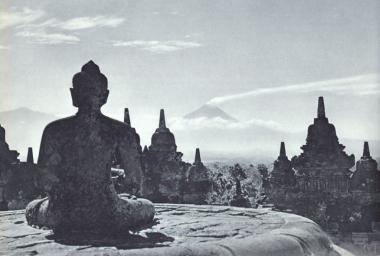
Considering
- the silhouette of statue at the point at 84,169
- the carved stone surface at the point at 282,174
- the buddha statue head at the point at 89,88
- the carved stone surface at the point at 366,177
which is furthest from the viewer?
the carved stone surface at the point at 282,174

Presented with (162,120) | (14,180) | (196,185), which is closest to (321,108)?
(196,185)

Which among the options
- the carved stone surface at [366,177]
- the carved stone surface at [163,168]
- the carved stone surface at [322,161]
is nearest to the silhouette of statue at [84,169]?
the carved stone surface at [163,168]

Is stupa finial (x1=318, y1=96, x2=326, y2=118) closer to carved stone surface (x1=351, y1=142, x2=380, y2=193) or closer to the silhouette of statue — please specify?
carved stone surface (x1=351, y1=142, x2=380, y2=193)

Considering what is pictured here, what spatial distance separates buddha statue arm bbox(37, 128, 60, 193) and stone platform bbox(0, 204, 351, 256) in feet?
1.95

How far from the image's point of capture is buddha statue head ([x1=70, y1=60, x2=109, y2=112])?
610 cm

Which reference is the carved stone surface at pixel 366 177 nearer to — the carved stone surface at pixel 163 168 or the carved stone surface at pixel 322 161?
the carved stone surface at pixel 322 161

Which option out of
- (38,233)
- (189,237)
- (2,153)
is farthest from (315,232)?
(2,153)

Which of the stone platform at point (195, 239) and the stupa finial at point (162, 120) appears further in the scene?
the stupa finial at point (162, 120)

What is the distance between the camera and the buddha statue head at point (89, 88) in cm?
610

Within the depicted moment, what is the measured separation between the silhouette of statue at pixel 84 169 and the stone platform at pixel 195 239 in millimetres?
269

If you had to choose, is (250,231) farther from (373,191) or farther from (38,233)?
(373,191)

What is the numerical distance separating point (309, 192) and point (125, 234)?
39.6ft

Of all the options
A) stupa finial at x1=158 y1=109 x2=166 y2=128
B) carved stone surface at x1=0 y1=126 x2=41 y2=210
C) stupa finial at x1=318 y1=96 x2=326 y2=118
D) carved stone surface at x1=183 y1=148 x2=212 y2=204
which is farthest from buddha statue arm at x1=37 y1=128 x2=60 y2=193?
stupa finial at x1=318 y1=96 x2=326 y2=118

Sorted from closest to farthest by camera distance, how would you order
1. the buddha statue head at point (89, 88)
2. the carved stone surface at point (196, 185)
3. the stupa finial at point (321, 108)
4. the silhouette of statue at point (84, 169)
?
the silhouette of statue at point (84, 169) → the buddha statue head at point (89, 88) → the carved stone surface at point (196, 185) → the stupa finial at point (321, 108)
